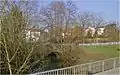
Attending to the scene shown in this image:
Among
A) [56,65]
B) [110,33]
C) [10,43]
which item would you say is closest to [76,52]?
[56,65]

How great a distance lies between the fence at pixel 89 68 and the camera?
6.53 metres

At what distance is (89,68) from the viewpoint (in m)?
8.34

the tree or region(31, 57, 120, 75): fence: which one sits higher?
the tree

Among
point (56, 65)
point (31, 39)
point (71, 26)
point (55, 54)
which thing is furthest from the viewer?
point (71, 26)

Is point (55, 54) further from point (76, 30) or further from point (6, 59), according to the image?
point (6, 59)

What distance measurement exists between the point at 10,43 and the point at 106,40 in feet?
83.1

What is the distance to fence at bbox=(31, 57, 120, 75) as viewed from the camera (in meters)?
6.53

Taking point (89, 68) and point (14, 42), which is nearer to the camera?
point (14, 42)

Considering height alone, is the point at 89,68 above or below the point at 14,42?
below

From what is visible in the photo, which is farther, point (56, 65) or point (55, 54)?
point (56, 65)

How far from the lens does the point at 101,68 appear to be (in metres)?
8.89

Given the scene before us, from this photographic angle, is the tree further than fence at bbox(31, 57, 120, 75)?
Yes

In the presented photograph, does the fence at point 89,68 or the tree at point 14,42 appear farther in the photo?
the tree at point 14,42

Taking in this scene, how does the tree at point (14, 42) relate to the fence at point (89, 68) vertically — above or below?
above
